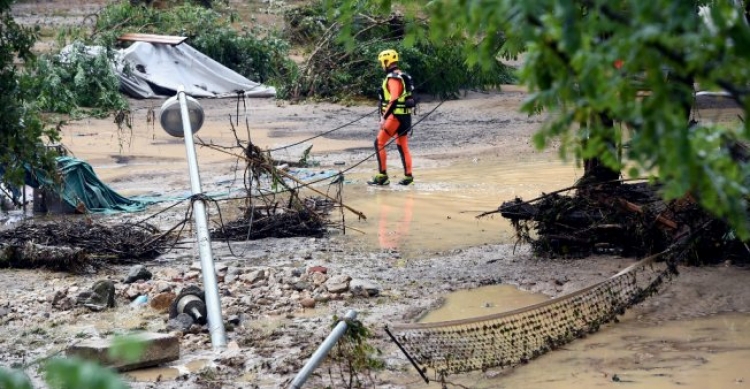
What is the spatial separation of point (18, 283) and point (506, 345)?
474 centimetres

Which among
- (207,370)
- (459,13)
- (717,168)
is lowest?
(207,370)

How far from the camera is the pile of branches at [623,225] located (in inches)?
343

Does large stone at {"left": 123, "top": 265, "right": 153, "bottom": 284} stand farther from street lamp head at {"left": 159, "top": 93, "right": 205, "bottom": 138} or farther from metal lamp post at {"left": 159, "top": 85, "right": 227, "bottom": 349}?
street lamp head at {"left": 159, "top": 93, "right": 205, "bottom": 138}

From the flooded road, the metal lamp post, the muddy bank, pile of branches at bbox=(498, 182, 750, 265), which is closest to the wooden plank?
the muddy bank

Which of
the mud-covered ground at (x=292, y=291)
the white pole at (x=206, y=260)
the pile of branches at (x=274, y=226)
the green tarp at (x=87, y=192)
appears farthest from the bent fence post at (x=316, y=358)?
the green tarp at (x=87, y=192)

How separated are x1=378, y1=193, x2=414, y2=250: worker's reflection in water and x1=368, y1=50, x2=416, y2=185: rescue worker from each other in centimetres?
68

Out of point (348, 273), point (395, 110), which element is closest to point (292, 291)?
point (348, 273)

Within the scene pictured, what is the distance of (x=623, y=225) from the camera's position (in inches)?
360

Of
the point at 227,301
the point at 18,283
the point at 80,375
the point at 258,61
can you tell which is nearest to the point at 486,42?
the point at 80,375

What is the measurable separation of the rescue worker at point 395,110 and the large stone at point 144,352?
7713mm

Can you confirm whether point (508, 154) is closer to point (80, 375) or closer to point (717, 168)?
point (717, 168)

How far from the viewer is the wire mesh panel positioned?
6.17 m

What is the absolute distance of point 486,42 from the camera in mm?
3166

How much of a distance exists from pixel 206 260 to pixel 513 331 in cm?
264
